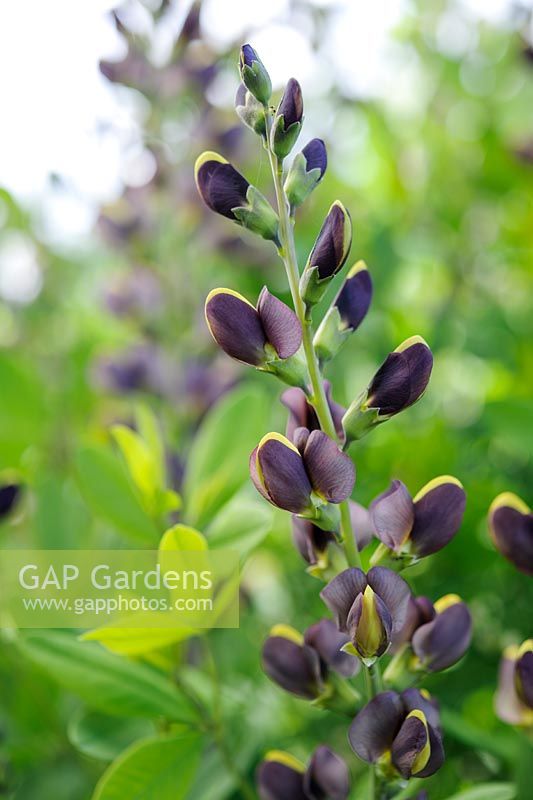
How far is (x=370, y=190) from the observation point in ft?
4.34

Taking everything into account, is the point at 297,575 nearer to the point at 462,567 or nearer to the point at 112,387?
the point at 462,567

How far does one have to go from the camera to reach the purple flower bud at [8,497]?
26.4 inches

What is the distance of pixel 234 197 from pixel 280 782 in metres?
0.32

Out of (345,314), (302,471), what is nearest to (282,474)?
(302,471)

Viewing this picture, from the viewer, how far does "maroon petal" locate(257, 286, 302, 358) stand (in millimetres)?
415

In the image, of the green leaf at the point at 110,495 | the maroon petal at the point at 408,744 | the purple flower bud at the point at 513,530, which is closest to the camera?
the maroon petal at the point at 408,744

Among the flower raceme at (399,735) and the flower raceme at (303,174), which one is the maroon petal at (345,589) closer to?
the flower raceme at (399,735)

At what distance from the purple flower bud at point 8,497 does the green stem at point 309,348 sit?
0.34 m

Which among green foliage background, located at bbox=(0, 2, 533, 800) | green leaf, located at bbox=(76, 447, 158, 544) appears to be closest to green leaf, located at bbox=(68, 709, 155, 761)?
green foliage background, located at bbox=(0, 2, 533, 800)

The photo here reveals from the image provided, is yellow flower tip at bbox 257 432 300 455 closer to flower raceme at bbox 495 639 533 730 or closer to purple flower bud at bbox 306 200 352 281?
purple flower bud at bbox 306 200 352 281

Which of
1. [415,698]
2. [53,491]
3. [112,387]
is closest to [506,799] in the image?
[415,698]

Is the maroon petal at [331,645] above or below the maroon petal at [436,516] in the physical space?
below

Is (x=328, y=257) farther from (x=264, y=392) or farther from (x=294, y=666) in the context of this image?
(x=264, y=392)

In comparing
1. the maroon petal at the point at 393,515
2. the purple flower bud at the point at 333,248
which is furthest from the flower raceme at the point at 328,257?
the maroon petal at the point at 393,515
